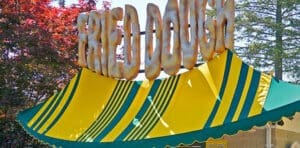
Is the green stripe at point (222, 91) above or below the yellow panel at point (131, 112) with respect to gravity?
above

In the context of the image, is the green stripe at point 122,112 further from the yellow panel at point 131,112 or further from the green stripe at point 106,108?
the green stripe at point 106,108

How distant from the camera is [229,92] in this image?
7.88m

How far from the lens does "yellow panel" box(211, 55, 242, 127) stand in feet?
23.9

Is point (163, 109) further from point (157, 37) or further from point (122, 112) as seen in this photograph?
point (157, 37)

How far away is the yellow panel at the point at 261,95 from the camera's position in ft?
23.1

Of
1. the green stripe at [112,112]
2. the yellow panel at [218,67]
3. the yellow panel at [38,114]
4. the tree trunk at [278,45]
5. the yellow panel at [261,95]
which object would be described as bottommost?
the tree trunk at [278,45]

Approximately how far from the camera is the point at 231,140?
30.7ft

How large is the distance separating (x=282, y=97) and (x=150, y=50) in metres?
3.02

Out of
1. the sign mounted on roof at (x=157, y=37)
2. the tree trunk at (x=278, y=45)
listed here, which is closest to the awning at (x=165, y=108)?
the sign mounted on roof at (x=157, y=37)

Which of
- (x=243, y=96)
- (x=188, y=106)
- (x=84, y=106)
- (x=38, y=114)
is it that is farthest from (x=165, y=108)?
(x=38, y=114)

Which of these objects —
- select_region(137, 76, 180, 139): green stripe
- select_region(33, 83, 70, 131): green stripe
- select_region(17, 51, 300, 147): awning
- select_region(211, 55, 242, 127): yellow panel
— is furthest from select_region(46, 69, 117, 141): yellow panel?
select_region(211, 55, 242, 127): yellow panel

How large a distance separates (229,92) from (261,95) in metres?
0.54

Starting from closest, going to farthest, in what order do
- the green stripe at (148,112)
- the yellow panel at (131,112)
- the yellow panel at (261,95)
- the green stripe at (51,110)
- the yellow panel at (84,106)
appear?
the yellow panel at (261,95)
the green stripe at (148,112)
the yellow panel at (131,112)
the yellow panel at (84,106)
the green stripe at (51,110)

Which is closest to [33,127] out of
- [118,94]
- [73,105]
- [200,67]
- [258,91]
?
[73,105]
